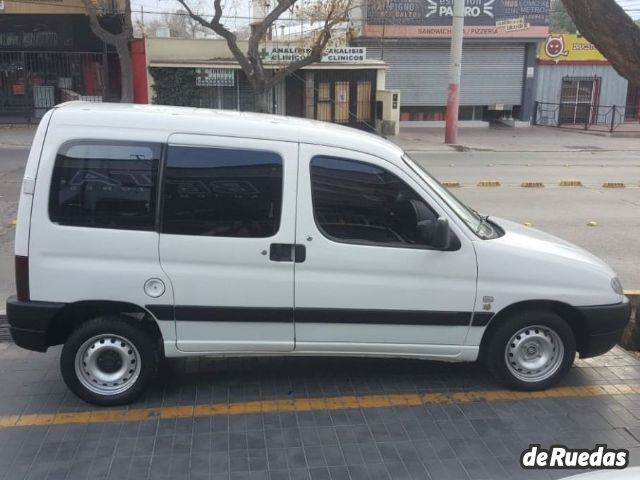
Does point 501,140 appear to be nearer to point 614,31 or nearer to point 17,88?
point 17,88

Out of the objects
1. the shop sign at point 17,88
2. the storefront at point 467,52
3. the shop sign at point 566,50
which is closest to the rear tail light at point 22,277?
the shop sign at point 17,88

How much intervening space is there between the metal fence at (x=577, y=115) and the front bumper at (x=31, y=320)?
31.2m

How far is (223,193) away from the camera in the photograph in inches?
159

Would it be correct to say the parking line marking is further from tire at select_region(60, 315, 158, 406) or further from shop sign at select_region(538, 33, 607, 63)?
shop sign at select_region(538, 33, 607, 63)

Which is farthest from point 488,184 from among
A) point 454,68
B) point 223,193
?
point 223,193

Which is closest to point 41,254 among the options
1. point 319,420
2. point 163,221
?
point 163,221

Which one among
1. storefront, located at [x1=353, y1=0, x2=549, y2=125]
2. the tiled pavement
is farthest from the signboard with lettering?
the tiled pavement

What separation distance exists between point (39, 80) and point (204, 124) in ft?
81.7

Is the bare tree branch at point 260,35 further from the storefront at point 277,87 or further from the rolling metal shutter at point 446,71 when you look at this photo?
the rolling metal shutter at point 446,71

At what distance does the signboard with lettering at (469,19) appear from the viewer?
91.6 ft

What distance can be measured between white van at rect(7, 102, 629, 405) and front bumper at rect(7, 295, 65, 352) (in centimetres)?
1

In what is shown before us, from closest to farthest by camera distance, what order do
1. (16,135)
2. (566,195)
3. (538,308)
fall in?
(538,308) < (566,195) < (16,135)

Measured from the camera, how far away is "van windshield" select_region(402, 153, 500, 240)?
14.0 ft

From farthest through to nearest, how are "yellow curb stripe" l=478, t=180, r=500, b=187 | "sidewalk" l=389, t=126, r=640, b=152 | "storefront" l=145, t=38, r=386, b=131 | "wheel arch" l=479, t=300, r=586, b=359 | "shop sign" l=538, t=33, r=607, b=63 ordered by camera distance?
"shop sign" l=538, t=33, r=607, b=63 → "storefront" l=145, t=38, r=386, b=131 → "sidewalk" l=389, t=126, r=640, b=152 → "yellow curb stripe" l=478, t=180, r=500, b=187 → "wheel arch" l=479, t=300, r=586, b=359
